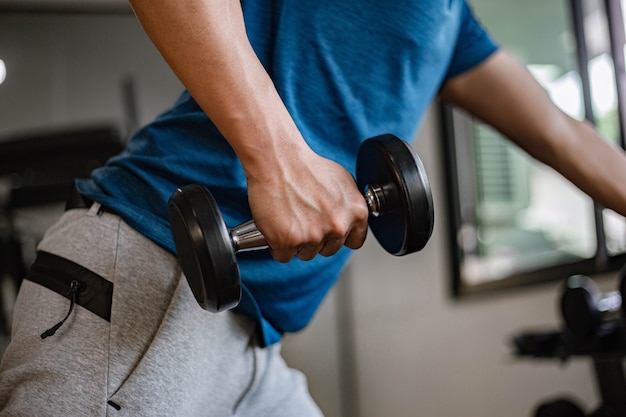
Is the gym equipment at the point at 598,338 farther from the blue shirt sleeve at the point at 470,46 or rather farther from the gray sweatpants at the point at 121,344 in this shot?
the gray sweatpants at the point at 121,344

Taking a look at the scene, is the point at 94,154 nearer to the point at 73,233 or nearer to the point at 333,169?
the point at 73,233

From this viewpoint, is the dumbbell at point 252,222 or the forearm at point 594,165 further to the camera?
the forearm at point 594,165

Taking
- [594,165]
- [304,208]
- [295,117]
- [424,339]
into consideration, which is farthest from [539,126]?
[424,339]

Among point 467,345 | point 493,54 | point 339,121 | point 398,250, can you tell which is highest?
point 493,54

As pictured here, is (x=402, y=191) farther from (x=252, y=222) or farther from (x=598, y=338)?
(x=598, y=338)

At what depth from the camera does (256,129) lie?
62cm

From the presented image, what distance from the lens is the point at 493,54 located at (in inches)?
40.6

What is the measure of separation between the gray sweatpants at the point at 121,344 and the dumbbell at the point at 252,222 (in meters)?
0.12

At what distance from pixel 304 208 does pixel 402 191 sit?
10cm

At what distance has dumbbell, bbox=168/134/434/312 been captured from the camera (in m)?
0.58

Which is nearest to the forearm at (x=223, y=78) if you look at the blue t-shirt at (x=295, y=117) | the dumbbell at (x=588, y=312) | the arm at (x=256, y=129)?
the arm at (x=256, y=129)

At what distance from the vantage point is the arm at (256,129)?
611 millimetres

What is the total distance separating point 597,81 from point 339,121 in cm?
142

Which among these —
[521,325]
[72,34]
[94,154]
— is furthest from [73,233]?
[72,34]
